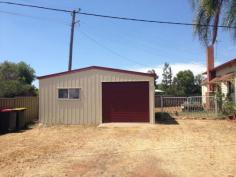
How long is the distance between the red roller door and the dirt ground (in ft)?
11.0

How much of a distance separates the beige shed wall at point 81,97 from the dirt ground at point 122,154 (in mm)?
3538

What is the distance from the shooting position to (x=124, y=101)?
1530cm

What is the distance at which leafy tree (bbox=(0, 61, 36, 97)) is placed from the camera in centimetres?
2601

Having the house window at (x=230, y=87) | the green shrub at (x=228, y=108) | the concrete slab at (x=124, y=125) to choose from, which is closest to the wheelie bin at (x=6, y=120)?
the concrete slab at (x=124, y=125)

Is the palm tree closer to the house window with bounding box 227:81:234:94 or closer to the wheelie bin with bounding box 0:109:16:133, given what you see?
the house window with bounding box 227:81:234:94

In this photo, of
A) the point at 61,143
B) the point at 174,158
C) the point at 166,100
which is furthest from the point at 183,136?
the point at 166,100

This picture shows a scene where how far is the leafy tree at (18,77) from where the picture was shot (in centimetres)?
2601

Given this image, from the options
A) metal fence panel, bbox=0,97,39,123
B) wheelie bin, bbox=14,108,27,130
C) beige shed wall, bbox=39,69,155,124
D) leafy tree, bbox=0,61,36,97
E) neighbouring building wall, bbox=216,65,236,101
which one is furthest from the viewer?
leafy tree, bbox=0,61,36,97

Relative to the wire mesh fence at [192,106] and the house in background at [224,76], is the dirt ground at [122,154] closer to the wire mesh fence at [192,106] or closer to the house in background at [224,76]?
the wire mesh fence at [192,106]

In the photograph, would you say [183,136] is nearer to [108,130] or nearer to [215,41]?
[108,130]

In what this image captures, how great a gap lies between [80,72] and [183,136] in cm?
706

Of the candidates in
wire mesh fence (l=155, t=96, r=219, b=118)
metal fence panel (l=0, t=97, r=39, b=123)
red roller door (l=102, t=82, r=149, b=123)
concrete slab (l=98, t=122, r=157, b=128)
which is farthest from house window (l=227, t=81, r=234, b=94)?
metal fence panel (l=0, t=97, r=39, b=123)

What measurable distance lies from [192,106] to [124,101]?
20.0 feet

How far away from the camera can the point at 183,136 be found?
421 inches
